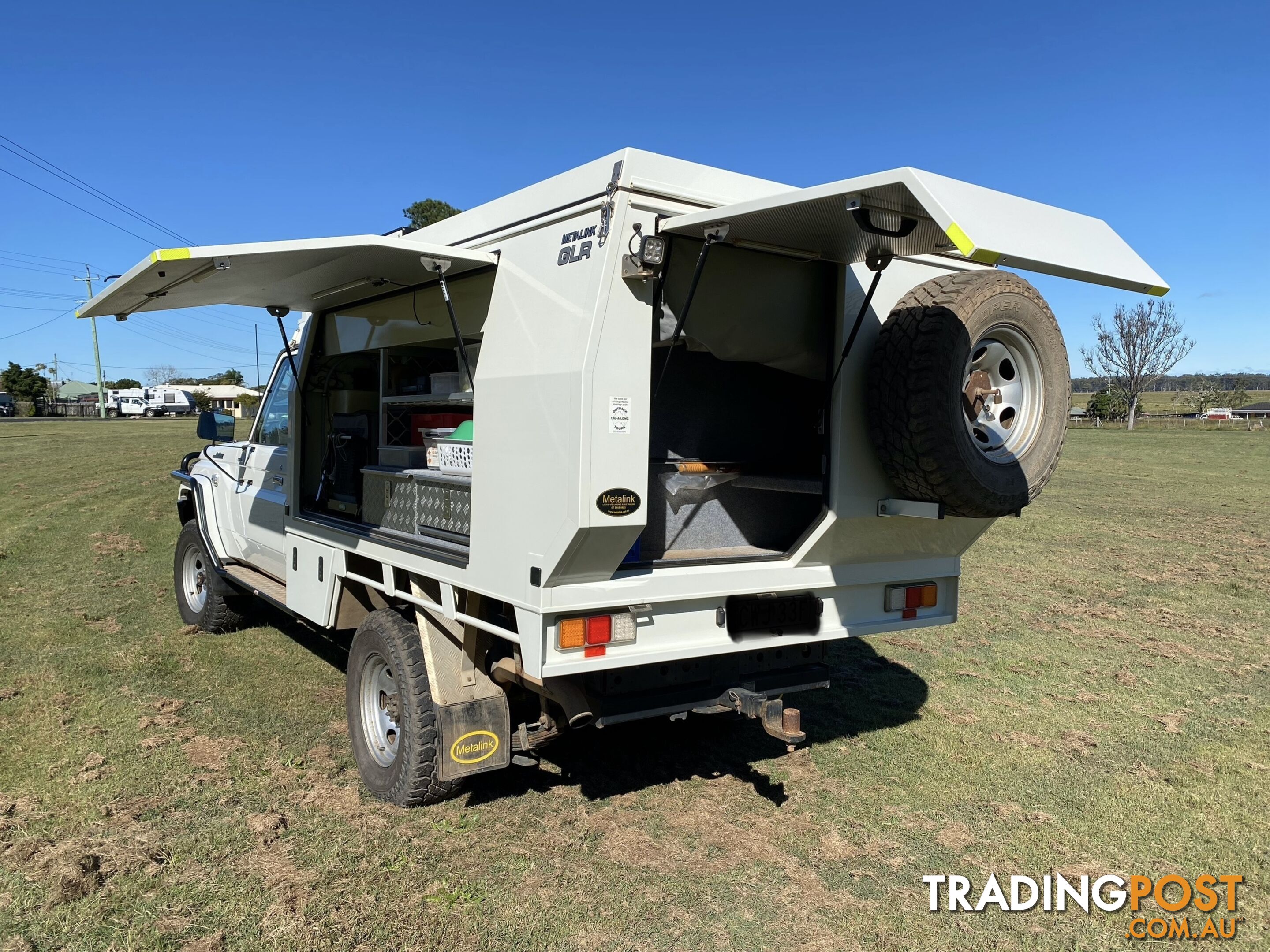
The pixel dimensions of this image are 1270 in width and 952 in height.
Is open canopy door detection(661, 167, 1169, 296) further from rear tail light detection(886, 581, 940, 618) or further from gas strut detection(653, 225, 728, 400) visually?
rear tail light detection(886, 581, 940, 618)

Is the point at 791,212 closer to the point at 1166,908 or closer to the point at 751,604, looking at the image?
the point at 751,604

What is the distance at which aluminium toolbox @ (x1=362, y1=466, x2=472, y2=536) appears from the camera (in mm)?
4109

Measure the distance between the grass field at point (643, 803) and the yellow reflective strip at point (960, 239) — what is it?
2335mm

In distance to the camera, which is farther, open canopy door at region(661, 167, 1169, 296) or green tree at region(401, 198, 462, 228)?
green tree at region(401, 198, 462, 228)

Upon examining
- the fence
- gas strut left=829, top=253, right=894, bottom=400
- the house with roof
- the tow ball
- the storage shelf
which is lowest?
the fence

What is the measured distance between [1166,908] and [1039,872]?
0.44m

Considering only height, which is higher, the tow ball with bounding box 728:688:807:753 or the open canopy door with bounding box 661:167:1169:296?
the open canopy door with bounding box 661:167:1169:296

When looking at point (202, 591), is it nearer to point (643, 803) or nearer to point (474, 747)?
point (474, 747)

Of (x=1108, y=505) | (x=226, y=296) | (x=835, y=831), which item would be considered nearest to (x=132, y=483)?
(x=226, y=296)

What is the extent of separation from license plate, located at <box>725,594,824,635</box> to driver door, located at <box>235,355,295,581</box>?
310 centimetres

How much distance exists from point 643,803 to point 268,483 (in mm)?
3376
